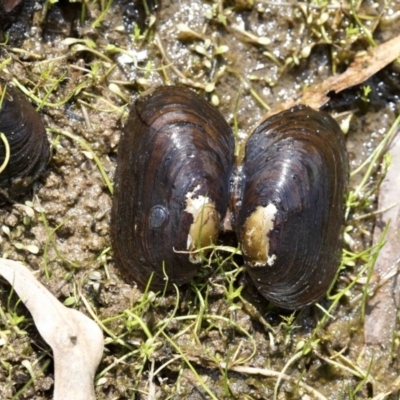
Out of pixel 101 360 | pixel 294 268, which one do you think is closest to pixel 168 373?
pixel 101 360

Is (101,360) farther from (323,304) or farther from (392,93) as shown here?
(392,93)

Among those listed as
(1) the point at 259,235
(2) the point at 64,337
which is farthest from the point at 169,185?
(2) the point at 64,337

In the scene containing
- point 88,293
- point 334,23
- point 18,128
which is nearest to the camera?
point 18,128

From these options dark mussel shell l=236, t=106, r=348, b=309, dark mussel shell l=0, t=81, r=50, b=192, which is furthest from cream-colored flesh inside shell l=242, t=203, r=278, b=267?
dark mussel shell l=0, t=81, r=50, b=192

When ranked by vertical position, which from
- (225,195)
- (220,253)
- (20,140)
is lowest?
(220,253)

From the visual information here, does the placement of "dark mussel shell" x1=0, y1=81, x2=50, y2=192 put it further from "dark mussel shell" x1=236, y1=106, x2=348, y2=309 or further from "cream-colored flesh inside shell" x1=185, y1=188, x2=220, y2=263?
"dark mussel shell" x1=236, y1=106, x2=348, y2=309

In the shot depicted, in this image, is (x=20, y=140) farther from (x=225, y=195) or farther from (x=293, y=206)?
(x=293, y=206)
